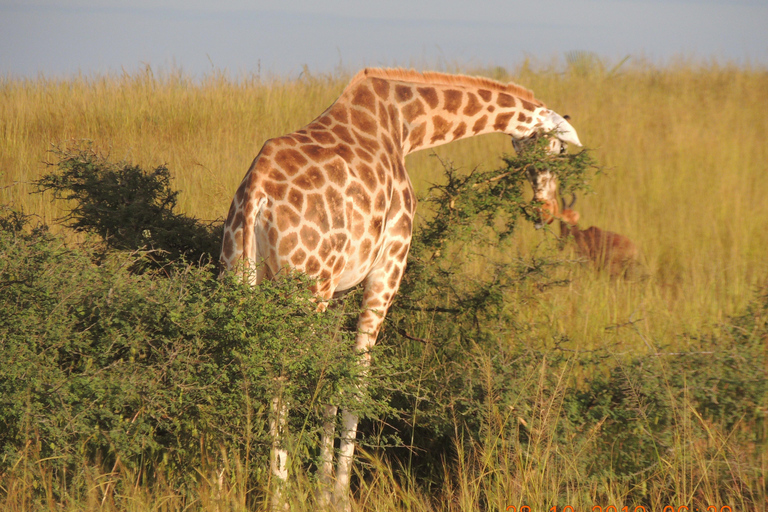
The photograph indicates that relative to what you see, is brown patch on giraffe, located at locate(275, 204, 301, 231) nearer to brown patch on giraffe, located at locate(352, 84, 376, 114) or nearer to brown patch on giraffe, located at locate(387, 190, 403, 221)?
brown patch on giraffe, located at locate(387, 190, 403, 221)

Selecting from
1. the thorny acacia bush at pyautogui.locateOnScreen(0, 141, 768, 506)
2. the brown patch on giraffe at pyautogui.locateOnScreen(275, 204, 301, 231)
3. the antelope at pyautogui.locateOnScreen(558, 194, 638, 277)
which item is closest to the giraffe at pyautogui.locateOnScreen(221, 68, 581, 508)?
the brown patch on giraffe at pyautogui.locateOnScreen(275, 204, 301, 231)

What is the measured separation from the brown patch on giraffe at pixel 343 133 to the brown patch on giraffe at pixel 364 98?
23cm

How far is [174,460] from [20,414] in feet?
2.07

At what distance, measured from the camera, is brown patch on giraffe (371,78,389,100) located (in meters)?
3.39

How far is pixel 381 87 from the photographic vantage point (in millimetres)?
3420

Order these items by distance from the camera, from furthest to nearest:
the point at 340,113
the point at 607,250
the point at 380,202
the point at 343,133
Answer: the point at 607,250
the point at 340,113
the point at 343,133
the point at 380,202

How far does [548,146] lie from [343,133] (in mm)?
1326

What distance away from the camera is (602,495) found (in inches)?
103

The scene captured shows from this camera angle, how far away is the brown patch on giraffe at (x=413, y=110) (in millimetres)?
3477

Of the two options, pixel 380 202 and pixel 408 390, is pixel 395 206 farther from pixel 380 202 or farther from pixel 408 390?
pixel 408 390

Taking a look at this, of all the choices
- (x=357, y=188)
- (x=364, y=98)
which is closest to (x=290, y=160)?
(x=357, y=188)

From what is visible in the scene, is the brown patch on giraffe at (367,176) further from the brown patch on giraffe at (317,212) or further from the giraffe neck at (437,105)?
the giraffe neck at (437,105)

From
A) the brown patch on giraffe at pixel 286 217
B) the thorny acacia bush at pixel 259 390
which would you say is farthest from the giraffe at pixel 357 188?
the thorny acacia bush at pixel 259 390

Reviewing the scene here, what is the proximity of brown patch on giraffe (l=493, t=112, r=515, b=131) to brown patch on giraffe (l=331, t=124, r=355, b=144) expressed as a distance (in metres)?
1.07
